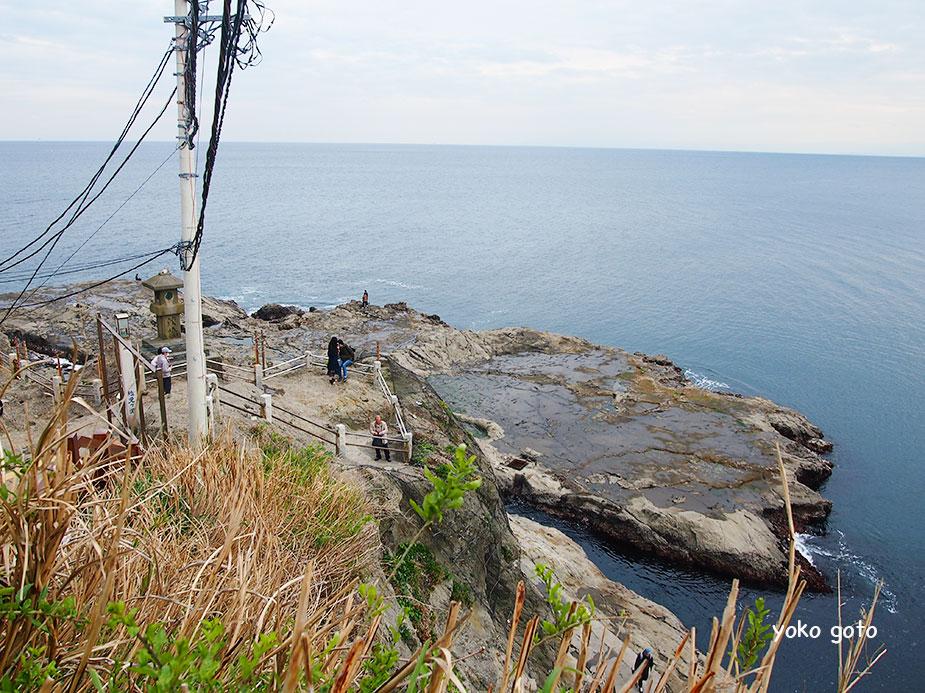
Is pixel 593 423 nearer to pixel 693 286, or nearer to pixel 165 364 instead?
pixel 165 364

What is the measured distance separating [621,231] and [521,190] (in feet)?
233

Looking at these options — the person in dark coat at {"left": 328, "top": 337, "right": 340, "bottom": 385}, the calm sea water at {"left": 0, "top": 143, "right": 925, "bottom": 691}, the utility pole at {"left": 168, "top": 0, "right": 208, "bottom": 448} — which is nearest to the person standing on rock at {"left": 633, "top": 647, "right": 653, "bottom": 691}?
the utility pole at {"left": 168, "top": 0, "right": 208, "bottom": 448}

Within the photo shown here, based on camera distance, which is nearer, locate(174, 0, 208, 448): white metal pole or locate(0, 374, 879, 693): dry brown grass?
locate(0, 374, 879, 693): dry brown grass

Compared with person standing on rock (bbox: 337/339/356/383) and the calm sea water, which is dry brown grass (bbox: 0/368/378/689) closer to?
person standing on rock (bbox: 337/339/356/383)

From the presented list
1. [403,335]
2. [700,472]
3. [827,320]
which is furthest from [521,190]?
[700,472]

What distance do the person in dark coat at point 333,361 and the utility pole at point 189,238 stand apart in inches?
340

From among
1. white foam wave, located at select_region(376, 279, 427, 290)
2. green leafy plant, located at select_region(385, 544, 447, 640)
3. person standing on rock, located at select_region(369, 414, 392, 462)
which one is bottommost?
white foam wave, located at select_region(376, 279, 427, 290)

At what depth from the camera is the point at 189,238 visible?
10711 mm

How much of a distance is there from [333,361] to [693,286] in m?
54.8

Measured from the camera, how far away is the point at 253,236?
3477 inches

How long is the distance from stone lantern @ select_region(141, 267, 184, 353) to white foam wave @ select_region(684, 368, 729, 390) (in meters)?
33.9

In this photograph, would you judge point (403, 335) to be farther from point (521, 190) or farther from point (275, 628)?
point (521, 190)

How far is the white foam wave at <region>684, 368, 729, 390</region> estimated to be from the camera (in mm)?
42844

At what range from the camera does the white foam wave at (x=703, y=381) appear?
42844 mm
